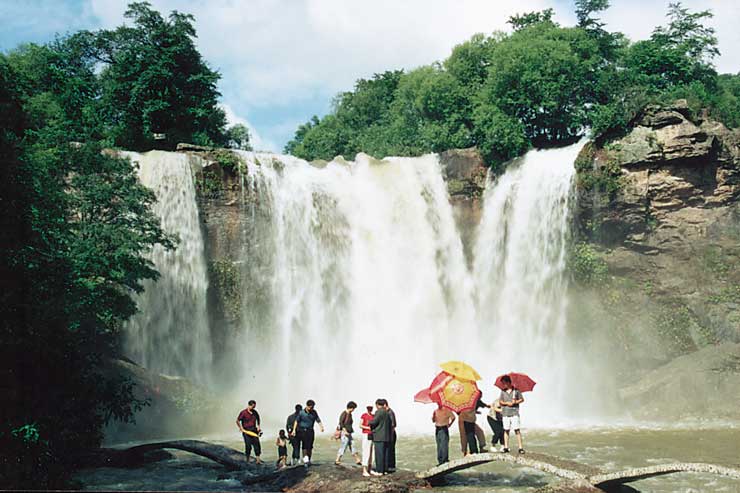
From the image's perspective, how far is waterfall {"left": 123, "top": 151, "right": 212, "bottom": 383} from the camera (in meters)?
24.0

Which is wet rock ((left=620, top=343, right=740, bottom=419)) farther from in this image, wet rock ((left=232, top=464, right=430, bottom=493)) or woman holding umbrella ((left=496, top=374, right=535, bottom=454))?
wet rock ((left=232, top=464, right=430, bottom=493))

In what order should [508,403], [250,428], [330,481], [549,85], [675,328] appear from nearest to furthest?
[330,481] < [508,403] < [250,428] < [675,328] < [549,85]

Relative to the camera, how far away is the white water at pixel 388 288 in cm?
2589

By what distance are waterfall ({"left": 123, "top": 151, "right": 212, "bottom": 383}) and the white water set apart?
1811 mm

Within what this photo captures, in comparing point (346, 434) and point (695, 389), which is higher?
point (346, 434)

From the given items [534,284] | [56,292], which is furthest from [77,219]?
[534,284]

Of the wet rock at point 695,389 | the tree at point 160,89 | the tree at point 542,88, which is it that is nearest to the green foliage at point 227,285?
the tree at point 160,89

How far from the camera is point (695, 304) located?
2538 centimetres

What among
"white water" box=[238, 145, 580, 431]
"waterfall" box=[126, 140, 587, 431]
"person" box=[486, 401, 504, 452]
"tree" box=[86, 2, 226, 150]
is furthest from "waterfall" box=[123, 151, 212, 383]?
"person" box=[486, 401, 504, 452]

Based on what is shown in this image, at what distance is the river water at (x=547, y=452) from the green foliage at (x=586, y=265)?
269 inches

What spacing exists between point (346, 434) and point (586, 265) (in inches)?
647

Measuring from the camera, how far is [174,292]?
971 inches

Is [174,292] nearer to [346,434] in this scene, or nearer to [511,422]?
[346,434]

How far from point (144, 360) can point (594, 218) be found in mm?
17277
